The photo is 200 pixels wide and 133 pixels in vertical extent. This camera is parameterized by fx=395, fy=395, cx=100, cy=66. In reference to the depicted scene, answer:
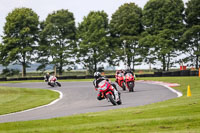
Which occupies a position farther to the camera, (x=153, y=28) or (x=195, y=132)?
(x=153, y=28)

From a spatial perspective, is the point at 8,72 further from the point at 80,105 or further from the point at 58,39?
the point at 80,105

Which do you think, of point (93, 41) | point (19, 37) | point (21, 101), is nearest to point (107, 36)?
point (93, 41)

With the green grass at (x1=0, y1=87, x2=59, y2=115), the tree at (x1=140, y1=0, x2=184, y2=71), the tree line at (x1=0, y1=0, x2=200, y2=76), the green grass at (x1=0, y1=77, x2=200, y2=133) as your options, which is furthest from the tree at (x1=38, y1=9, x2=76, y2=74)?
the green grass at (x1=0, y1=77, x2=200, y2=133)

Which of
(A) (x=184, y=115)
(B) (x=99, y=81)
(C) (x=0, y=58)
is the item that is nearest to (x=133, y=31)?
(C) (x=0, y=58)

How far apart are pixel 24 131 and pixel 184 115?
3.57 m

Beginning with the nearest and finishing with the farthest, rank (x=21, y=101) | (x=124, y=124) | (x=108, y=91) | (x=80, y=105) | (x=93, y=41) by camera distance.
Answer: (x=124, y=124) → (x=108, y=91) → (x=80, y=105) → (x=21, y=101) → (x=93, y=41)

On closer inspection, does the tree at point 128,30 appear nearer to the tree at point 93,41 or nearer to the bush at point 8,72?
the tree at point 93,41

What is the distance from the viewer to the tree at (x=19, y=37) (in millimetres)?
68375

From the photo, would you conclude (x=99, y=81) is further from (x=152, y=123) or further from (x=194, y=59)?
(x=194, y=59)

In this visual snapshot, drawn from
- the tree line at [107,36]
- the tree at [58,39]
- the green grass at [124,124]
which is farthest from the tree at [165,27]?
the green grass at [124,124]

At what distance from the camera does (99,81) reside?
48.0 feet

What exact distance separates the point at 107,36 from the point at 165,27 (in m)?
11.5

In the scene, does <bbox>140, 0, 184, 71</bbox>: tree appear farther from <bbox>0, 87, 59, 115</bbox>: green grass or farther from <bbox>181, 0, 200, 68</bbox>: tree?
<bbox>0, 87, 59, 115</bbox>: green grass

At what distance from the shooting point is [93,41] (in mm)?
66062
